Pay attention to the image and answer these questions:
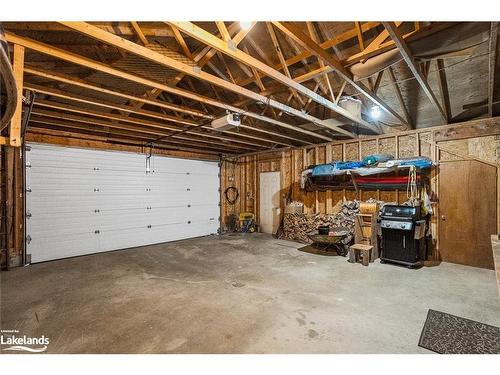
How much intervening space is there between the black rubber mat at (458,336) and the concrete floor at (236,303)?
120 millimetres

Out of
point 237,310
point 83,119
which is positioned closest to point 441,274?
point 237,310

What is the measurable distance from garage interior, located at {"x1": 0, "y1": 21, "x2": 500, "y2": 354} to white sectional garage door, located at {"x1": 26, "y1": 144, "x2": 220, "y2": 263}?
38mm

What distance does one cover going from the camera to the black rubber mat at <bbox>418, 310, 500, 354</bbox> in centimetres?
225

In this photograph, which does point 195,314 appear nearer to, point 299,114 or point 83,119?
point 299,114

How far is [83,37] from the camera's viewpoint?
9.37ft

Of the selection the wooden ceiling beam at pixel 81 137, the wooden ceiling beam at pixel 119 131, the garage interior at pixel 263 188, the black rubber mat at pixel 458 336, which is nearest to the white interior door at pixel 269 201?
the garage interior at pixel 263 188

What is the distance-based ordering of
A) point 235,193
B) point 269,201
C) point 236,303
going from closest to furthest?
point 236,303
point 269,201
point 235,193

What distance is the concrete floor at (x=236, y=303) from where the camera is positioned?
7.90 feet

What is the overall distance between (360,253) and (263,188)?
14.0ft

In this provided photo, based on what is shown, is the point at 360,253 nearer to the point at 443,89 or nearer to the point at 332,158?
the point at 332,158

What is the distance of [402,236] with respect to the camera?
4746 mm

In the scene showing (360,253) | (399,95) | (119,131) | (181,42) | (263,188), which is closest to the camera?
(181,42)

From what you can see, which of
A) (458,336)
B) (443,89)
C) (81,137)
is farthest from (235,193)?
(458,336)
